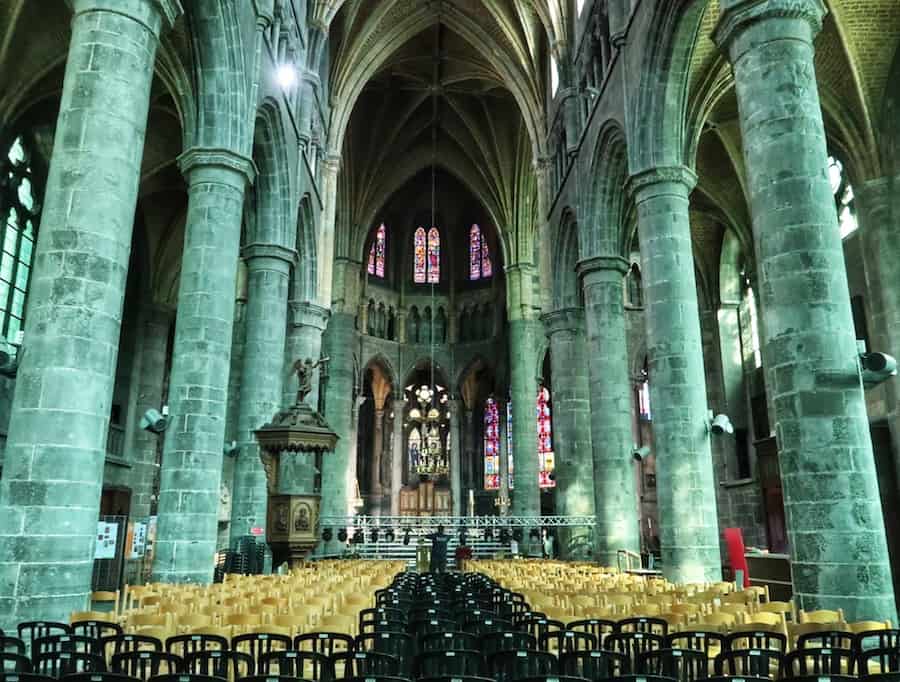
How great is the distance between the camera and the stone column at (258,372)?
Answer: 16.5 metres

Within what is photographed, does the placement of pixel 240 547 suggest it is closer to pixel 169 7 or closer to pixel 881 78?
pixel 169 7

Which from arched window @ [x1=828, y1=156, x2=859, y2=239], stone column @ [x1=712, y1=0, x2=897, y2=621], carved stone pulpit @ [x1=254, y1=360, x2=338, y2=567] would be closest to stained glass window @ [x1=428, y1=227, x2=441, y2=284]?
arched window @ [x1=828, y1=156, x2=859, y2=239]

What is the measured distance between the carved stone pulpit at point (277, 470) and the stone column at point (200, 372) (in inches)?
95.0

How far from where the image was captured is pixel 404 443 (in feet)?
131

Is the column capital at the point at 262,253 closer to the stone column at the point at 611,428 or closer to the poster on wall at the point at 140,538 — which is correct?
the poster on wall at the point at 140,538

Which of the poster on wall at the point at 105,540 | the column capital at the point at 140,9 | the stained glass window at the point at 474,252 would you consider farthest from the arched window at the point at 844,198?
the stained glass window at the point at 474,252

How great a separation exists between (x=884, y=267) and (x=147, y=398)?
73.1 ft

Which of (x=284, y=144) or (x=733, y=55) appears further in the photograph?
(x=284, y=144)

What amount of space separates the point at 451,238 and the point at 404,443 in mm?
12258

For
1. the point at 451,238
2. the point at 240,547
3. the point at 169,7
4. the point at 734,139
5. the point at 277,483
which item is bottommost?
the point at 240,547

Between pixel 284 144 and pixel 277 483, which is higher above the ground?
pixel 284 144

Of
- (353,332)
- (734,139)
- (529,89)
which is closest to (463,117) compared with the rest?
(529,89)

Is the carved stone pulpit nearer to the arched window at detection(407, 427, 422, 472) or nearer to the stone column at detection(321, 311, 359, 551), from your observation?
the stone column at detection(321, 311, 359, 551)

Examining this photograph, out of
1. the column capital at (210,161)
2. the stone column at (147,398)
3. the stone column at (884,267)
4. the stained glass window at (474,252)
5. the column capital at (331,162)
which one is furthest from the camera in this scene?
the stained glass window at (474,252)
